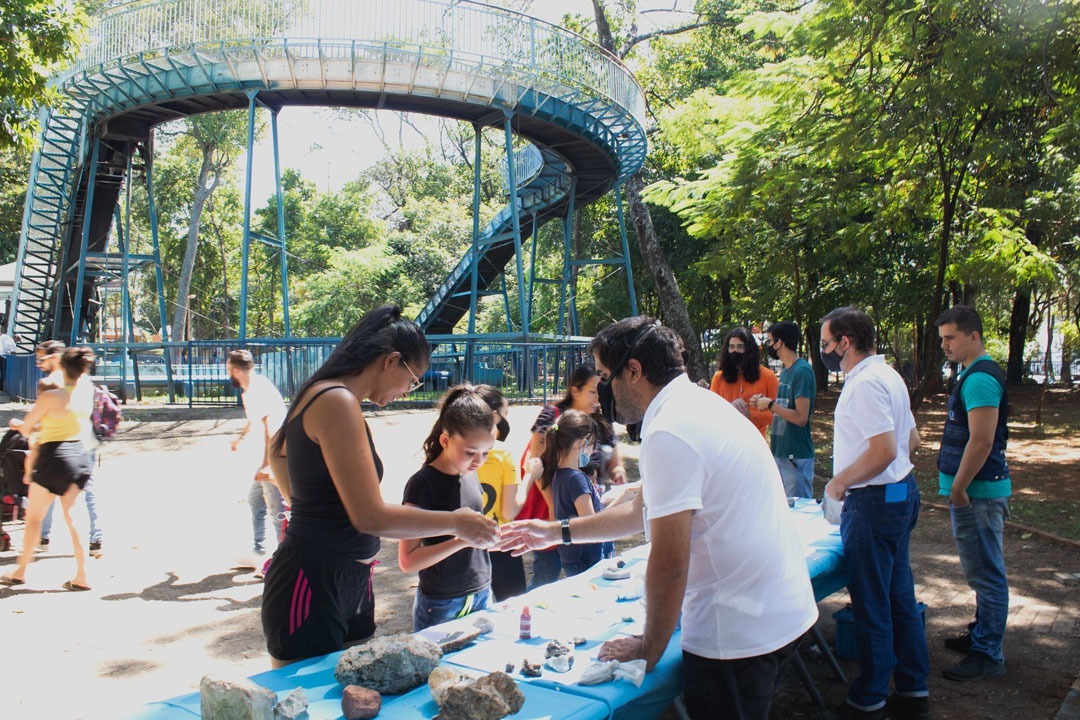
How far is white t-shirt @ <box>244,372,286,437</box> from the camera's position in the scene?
712 cm

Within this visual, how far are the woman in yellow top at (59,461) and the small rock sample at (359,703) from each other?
16.9 feet

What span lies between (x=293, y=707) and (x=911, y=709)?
10.7 feet

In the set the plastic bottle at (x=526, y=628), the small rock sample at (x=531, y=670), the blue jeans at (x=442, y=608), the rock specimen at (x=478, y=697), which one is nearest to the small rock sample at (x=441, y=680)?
the rock specimen at (x=478, y=697)

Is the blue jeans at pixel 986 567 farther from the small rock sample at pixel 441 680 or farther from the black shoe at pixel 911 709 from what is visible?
the small rock sample at pixel 441 680

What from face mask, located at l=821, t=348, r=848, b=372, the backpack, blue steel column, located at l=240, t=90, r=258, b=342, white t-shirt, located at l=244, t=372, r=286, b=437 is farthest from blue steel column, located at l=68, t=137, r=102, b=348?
face mask, located at l=821, t=348, r=848, b=372

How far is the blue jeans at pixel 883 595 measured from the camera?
4168mm

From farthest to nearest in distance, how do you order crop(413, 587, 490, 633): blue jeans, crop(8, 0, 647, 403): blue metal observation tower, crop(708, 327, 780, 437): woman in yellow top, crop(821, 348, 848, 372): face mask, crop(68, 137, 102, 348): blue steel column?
1. crop(68, 137, 102, 348): blue steel column
2. crop(8, 0, 647, 403): blue metal observation tower
3. crop(708, 327, 780, 437): woman in yellow top
4. crop(821, 348, 848, 372): face mask
5. crop(413, 587, 490, 633): blue jeans

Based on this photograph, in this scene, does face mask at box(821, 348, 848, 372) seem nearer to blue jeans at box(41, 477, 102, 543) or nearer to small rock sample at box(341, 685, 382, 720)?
small rock sample at box(341, 685, 382, 720)

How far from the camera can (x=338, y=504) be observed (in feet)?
9.28

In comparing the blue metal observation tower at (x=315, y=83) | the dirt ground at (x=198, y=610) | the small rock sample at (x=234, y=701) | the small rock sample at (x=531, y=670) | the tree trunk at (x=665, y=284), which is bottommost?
the dirt ground at (x=198, y=610)

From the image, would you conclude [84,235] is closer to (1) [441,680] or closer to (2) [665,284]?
(2) [665,284]

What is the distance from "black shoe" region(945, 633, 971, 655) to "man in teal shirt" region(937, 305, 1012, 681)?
185 mm

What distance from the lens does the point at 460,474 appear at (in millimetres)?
3934

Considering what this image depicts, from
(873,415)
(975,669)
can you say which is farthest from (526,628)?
(975,669)
